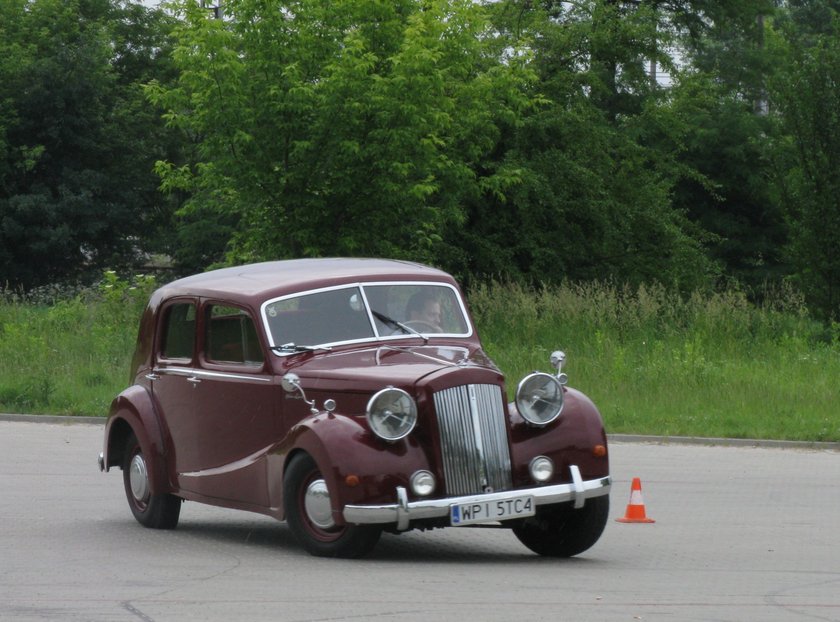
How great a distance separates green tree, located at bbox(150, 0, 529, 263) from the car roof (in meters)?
14.1

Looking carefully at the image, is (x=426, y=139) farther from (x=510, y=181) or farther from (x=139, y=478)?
(x=139, y=478)

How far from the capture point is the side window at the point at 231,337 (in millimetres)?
9969

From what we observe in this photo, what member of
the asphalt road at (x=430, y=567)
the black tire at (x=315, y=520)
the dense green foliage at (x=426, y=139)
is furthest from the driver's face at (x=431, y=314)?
the dense green foliage at (x=426, y=139)

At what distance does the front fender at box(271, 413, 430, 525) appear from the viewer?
854 centimetres

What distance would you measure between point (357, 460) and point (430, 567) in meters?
0.84

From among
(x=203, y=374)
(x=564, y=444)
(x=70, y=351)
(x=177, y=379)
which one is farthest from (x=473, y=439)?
(x=70, y=351)

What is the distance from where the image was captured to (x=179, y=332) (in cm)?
1086

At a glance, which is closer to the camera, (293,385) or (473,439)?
(473,439)

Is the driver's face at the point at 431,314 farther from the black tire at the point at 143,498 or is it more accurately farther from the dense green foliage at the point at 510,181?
the dense green foliage at the point at 510,181

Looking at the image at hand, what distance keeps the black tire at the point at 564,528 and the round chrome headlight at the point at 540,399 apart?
0.57 m

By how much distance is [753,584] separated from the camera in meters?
8.21

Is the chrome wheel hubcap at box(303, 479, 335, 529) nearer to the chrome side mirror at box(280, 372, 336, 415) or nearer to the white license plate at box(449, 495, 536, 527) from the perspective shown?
the chrome side mirror at box(280, 372, 336, 415)

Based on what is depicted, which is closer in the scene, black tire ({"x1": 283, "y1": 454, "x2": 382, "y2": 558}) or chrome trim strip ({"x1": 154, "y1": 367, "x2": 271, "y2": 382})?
black tire ({"x1": 283, "y1": 454, "x2": 382, "y2": 558})

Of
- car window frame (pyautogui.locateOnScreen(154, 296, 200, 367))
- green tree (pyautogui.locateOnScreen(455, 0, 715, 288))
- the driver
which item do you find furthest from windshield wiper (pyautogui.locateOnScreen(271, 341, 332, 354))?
green tree (pyautogui.locateOnScreen(455, 0, 715, 288))
